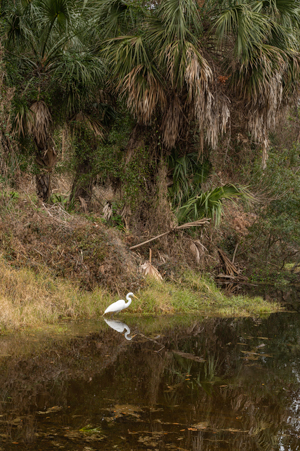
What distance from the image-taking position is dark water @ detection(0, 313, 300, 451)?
13.4 ft

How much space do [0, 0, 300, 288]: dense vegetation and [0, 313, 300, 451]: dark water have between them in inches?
188

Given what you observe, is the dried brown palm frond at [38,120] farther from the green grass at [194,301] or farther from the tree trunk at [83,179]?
the green grass at [194,301]

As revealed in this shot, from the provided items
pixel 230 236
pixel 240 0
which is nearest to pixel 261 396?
pixel 240 0

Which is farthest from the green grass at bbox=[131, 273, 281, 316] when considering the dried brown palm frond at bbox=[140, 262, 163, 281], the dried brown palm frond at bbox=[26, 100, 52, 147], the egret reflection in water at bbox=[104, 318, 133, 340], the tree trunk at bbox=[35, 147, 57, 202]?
the dried brown palm frond at bbox=[26, 100, 52, 147]

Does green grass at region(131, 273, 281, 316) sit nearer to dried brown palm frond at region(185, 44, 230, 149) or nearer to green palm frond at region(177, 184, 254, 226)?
green palm frond at region(177, 184, 254, 226)

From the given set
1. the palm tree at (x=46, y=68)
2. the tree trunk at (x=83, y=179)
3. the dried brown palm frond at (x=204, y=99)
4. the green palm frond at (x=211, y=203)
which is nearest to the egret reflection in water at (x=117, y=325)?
the green palm frond at (x=211, y=203)

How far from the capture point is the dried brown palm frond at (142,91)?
37.8 ft

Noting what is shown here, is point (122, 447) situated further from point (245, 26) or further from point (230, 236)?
point (230, 236)

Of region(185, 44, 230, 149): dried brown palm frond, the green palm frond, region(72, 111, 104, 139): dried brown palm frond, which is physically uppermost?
region(185, 44, 230, 149): dried brown palm frond

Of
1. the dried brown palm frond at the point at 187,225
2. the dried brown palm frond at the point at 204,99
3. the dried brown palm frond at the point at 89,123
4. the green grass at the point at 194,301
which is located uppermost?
the dried brown palm frond at the point at 204,99

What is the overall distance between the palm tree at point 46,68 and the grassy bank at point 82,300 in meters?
4.85

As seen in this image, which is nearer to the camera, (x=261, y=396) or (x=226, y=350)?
(x=261, y=396)

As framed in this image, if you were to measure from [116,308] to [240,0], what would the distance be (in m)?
8.03

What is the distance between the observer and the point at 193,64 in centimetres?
1105
